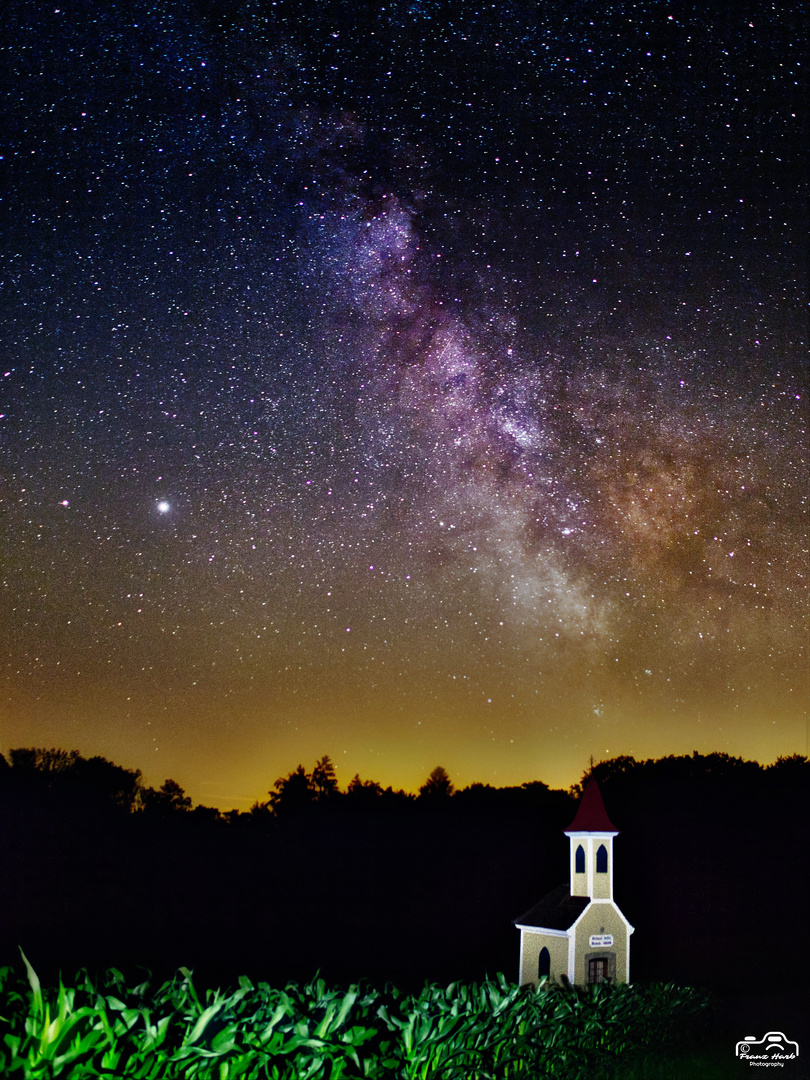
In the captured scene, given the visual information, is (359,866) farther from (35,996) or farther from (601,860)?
(35,996)

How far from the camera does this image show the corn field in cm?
295

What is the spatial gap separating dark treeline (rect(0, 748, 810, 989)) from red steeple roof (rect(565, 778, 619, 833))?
31490 mm

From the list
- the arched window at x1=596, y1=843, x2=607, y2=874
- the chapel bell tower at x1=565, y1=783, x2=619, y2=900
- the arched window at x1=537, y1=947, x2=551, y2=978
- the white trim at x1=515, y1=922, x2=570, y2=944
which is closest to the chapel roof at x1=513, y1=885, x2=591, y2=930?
the white trim at x1=515, y1=922, x2=570, y2=944

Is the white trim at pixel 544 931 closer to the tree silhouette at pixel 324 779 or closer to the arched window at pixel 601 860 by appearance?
the arched window at pixel 601 860

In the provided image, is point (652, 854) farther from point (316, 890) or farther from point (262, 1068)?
point (262, 1068)

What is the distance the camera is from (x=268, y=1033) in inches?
133

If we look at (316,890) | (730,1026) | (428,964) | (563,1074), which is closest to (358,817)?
(316,890)

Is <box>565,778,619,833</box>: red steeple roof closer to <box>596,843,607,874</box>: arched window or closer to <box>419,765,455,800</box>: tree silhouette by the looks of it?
<box>596,843,607,874</box>: arched window

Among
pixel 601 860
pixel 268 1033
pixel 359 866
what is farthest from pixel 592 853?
pixel 359 866

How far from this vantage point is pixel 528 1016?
575 cm

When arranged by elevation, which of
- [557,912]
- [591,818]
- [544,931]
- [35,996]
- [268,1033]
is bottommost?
[544,931]

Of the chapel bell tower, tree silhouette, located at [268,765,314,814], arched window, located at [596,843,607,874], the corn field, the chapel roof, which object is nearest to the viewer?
the corn field

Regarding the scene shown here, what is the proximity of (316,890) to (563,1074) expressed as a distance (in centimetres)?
5545

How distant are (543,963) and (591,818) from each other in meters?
3.39
